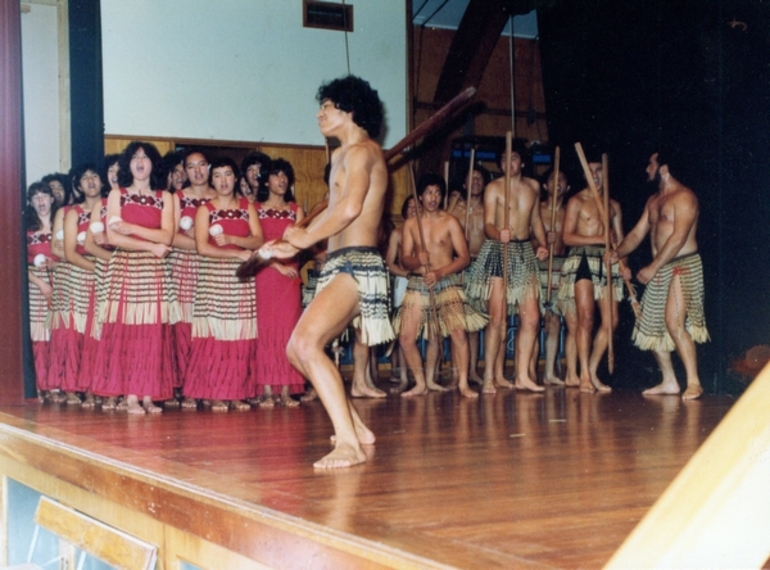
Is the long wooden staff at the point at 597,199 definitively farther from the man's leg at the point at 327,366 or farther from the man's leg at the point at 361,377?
the man's leg at the point at 327,366

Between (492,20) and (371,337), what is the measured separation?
622 cm

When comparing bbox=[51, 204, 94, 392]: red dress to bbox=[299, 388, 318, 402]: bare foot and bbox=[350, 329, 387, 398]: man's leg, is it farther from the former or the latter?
bbox=[350, 329, 387, 398]: man's leg

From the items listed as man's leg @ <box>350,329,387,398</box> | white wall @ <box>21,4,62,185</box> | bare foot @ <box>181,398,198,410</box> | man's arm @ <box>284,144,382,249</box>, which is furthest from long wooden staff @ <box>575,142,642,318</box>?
white wall @ <box>21,4,62,185</box>

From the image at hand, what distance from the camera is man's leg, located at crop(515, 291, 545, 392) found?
20.5 ft

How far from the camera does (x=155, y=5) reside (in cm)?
800

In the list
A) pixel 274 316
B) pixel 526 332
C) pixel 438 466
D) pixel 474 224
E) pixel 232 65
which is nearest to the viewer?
pixel 438 466

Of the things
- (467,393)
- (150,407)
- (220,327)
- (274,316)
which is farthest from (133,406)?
(467,393)

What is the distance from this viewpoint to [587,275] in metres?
6.46

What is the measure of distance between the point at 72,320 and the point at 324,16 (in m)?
4.09

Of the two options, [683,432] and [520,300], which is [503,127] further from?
[683,432]

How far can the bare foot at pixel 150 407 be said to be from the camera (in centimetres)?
501

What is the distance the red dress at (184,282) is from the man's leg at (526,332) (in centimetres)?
215

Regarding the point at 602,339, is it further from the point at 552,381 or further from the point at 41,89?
the point at 41,89

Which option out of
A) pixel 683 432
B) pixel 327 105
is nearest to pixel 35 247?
pixel 327 105
